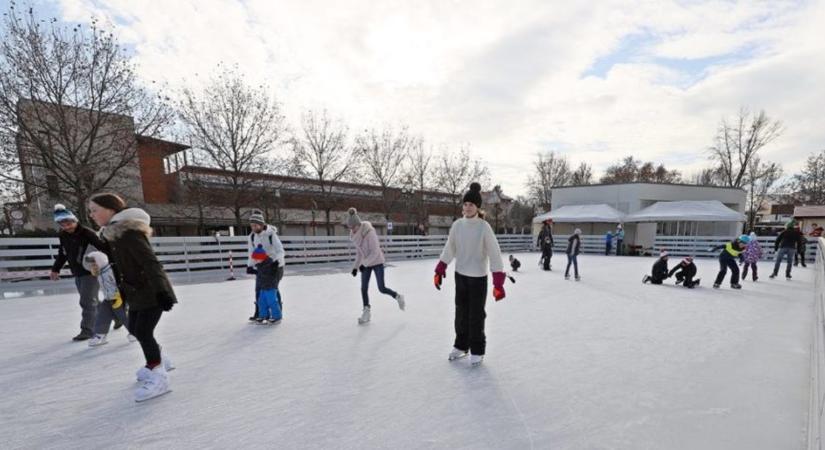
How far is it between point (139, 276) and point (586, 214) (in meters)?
23.8

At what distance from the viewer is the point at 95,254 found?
127 inches

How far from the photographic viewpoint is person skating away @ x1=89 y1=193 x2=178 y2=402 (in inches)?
90.9

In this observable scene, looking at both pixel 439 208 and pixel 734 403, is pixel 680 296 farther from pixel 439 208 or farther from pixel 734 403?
pixel 439 208

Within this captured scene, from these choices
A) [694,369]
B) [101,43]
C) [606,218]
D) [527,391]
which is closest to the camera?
[527,391]

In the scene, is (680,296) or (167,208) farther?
(167,208)

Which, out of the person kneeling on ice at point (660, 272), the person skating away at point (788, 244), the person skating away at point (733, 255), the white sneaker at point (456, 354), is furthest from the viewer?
the person skating away at point (788, 244)

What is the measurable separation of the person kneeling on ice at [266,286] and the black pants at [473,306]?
260 centimetres

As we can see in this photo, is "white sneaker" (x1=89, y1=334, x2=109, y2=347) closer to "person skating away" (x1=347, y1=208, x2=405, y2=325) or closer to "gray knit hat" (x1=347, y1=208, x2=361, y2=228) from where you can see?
"person skating away" (x1=347, y1=208, x2=405, y2=325)

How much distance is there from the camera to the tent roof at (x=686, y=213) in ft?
59.2

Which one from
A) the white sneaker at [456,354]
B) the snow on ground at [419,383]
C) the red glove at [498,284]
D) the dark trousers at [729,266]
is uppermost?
the red glove at [498,284]

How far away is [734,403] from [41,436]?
15.5 feet

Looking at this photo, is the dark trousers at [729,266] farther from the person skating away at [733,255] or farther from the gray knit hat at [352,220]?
the gray knit hat at [352,220]

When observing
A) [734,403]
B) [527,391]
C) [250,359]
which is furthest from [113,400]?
[734,403]

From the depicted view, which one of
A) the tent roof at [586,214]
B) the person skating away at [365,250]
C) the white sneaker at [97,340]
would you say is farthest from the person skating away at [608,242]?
the white sneaker at [97,340]
